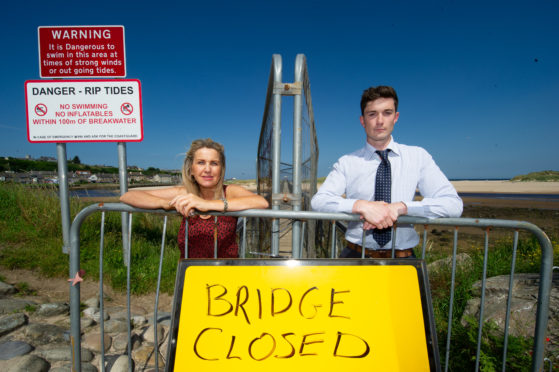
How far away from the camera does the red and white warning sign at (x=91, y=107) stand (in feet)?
14.0

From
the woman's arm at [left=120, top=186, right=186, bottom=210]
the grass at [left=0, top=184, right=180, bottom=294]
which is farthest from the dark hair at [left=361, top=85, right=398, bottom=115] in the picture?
the grass at [left=0, top=184, right=180, bottom=294]

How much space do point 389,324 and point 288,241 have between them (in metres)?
5.09

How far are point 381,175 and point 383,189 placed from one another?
0.11m

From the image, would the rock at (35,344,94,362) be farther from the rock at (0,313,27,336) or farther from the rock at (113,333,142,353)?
the rock at (0,313,27,336)

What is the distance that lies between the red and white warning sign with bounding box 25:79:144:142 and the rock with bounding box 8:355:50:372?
2.98m

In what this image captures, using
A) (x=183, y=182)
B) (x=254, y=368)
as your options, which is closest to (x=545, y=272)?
(x=254, y=368)

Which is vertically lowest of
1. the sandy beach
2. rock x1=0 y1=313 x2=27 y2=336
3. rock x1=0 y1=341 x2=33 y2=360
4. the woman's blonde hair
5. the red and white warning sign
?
the sandy beach

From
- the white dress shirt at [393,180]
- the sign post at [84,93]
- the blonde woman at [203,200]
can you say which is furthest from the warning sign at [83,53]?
the white dress shirt at [393,180]

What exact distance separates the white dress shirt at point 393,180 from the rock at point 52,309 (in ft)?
10.7

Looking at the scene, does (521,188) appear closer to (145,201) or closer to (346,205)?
(346,205)

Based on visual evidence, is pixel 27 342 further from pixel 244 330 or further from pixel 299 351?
pixel 299 351

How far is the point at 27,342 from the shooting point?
261 centimetres

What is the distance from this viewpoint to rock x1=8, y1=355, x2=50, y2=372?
2.25m

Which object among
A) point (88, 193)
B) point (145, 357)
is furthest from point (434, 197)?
point (88, 193)
